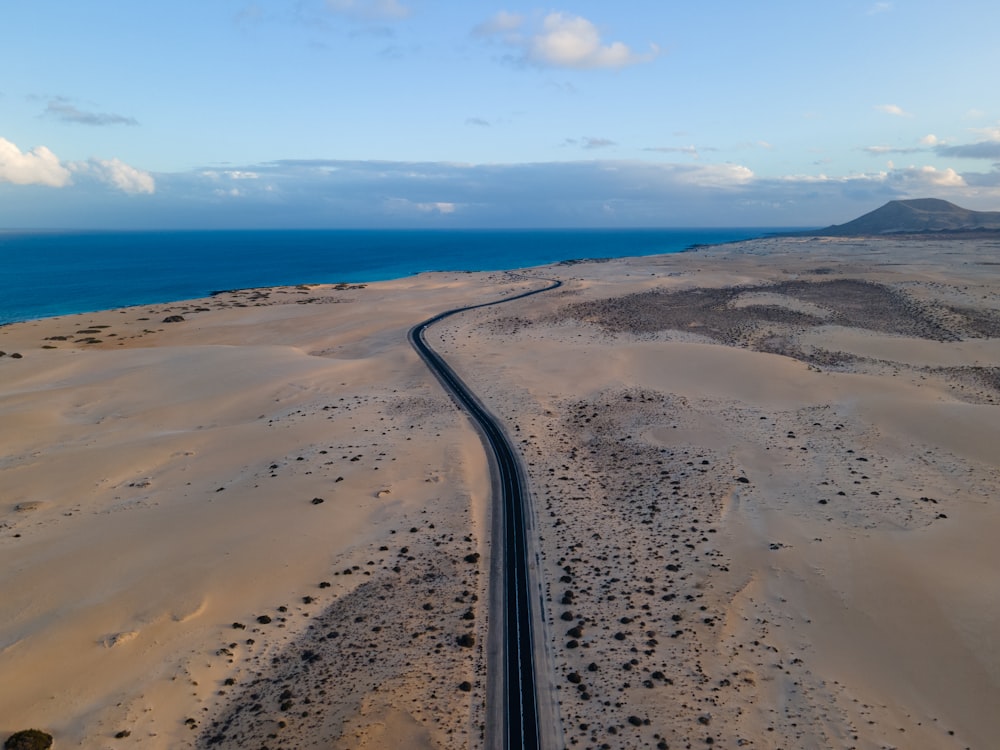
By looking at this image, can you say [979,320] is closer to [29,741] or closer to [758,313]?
[758,313]

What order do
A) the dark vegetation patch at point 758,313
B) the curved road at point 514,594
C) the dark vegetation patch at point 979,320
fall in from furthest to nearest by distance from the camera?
the dark vegetation patch at point 758,313
the dark vegetation patch at point 979,320
the curved road at point 514,594

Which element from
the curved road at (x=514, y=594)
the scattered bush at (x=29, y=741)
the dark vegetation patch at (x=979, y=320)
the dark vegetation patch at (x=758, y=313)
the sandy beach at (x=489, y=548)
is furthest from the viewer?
the dark vegetation patch at (x=758, y=313)

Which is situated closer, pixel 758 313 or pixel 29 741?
Result: pixel 29 741

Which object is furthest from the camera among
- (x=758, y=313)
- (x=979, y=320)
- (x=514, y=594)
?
(x=758, y=313)

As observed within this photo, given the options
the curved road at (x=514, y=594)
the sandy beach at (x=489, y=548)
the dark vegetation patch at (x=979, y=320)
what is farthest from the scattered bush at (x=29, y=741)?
the dark vegetation patch at (x=979, y=320)

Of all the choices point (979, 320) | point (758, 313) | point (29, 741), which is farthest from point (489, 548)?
point (979, 320)

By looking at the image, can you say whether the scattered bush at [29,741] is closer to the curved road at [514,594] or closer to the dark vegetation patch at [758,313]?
the curved road at [514,594]
